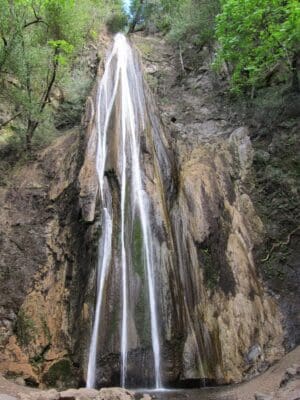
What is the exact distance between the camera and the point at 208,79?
67.7 ft

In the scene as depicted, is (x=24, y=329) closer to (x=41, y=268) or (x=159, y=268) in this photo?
(x=41, y=268)

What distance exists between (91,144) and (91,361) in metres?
7.23

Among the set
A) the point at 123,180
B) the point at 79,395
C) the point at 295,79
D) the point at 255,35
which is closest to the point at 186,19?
the point at 295,79

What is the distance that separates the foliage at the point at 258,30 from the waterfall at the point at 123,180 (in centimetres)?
407

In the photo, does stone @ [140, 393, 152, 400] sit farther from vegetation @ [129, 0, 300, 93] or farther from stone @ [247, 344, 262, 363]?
vegetation @ [129, 0, 300, 93]

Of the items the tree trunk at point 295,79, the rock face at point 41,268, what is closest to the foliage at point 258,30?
the tree trunk at point 295,79

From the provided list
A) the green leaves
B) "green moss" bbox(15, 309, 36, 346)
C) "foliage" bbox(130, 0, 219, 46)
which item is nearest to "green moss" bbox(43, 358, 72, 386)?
"green moss" bbox(15, 309, 36, 346)

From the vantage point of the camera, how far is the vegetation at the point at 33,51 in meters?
14.8

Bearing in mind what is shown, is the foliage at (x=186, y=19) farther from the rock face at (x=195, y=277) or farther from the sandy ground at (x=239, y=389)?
the sandy ground at (x=239, y=389)

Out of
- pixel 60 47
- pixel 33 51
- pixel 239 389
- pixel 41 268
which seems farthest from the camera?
pixel 60 47

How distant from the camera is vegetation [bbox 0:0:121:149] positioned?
14.8 meters

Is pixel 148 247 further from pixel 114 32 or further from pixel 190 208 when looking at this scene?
pixel 114 32

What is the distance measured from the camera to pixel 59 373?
10516 millimetres

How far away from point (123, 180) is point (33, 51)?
715cm
